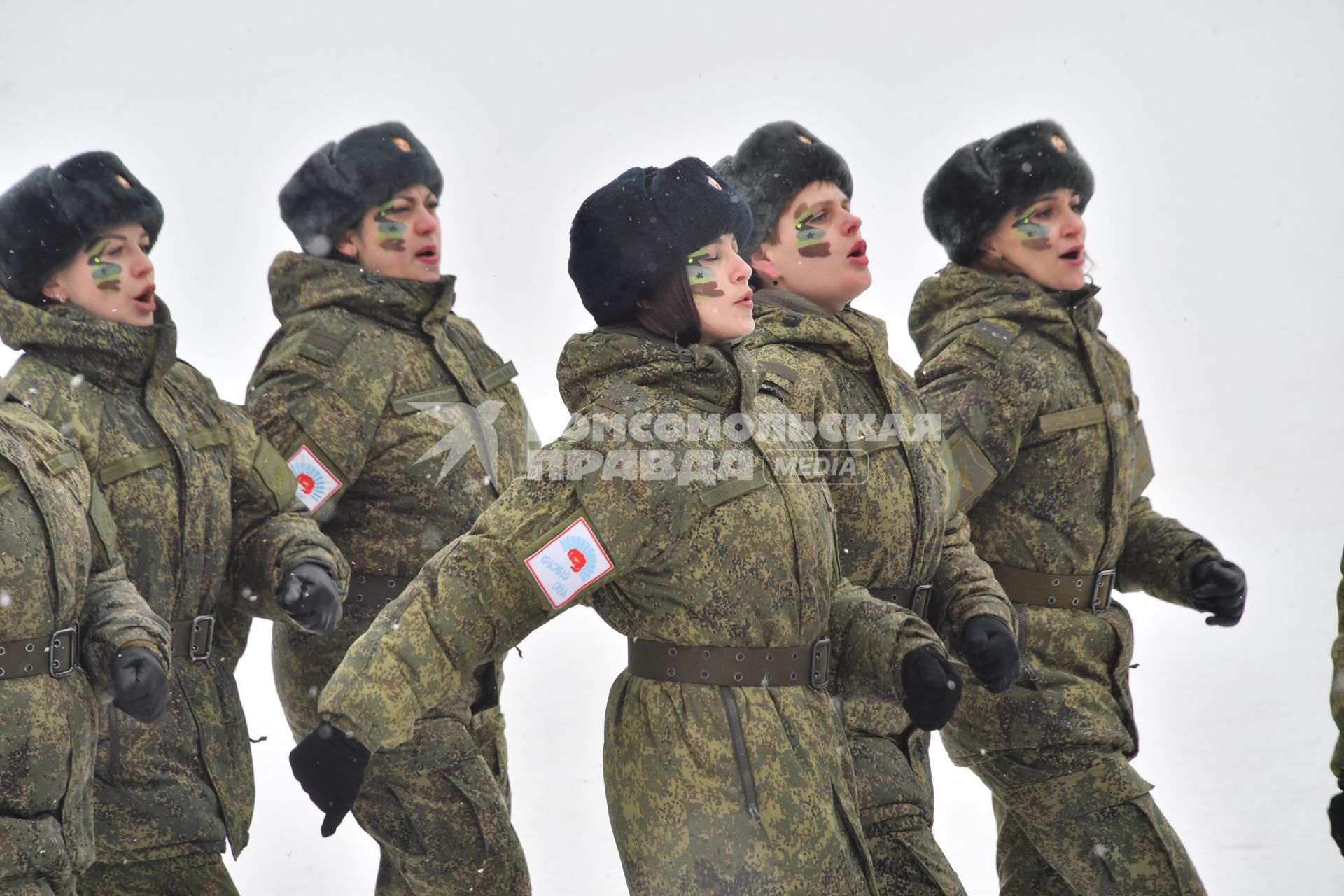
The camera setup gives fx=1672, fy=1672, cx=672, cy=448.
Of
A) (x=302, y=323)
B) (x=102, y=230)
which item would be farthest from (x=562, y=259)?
(x=102, y=230)

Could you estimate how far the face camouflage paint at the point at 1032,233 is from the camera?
168 inches

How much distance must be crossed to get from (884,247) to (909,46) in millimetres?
1391

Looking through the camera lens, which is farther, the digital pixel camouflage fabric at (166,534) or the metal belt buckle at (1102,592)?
the metal belt buckle at (1102,592)

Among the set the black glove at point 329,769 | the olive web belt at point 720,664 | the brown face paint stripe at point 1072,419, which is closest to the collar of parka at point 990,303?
the brown face paint stripe at point 1072,419

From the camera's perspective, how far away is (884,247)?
10.3 metres

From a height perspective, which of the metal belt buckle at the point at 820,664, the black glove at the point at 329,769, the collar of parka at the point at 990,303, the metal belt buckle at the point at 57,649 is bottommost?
the black glove at the point at 329,769

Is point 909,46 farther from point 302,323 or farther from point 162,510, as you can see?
point 162,510

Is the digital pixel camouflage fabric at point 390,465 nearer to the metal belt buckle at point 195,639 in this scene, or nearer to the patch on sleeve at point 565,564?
the metal belt buckle at point 195,639

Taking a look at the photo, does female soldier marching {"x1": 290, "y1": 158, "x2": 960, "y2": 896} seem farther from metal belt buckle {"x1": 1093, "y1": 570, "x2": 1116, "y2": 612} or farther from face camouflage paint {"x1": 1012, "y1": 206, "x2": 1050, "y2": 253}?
face camouflage paint {"x1": 1012, "y1": 206, "x2": 1050, "y2": 253}

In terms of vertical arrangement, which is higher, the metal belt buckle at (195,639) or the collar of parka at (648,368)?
the collar of parka at (648,368)

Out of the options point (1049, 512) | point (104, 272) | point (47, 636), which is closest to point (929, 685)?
point (1049, 512)

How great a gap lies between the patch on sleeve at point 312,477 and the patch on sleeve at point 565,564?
1.59 metres

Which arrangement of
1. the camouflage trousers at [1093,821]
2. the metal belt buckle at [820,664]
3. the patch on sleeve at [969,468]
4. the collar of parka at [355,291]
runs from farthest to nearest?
the collar of parka at [355,291]
the patch on sleeve at [969,468]
the camouflage trousers at [1093,821]
the metal belt buckle at [820,664]

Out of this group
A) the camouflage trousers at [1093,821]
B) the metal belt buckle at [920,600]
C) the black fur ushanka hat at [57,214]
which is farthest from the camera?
the camouflage trousers at [1093,821]
